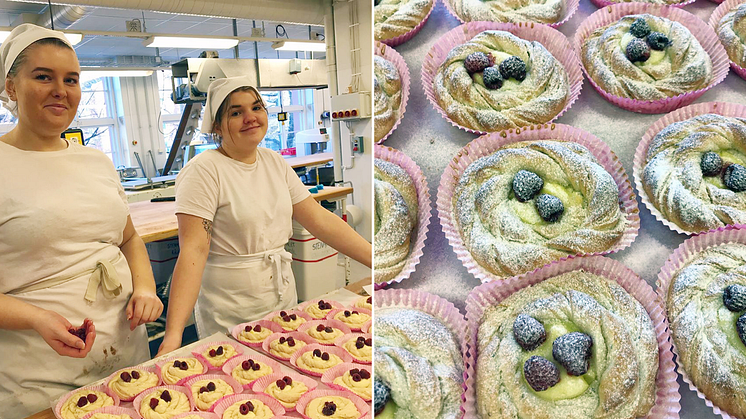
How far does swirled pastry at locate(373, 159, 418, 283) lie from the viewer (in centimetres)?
115

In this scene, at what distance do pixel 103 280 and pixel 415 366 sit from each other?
0.55 meters

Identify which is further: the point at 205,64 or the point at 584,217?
the point at 584,217

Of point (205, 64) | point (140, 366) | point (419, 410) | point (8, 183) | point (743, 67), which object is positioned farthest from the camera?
point (743, 67)

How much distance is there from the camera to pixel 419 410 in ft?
3.05

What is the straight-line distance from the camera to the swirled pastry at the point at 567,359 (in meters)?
0.99

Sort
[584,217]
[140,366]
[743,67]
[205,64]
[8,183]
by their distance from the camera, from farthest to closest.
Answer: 1. [743,67]
2. [584,217]
3. [205,64]
4. [140,366]
5. [8,183]

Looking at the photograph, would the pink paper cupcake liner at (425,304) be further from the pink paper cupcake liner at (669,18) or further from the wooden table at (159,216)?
the pink paper cupcake liner at (669,18)

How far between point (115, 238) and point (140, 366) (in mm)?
291

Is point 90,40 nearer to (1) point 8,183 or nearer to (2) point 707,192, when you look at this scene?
(1) point 8,183

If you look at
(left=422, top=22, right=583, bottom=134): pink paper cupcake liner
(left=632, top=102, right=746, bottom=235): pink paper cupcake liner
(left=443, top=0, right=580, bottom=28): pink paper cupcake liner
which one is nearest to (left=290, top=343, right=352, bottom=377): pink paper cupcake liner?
(left=422, top=22, right=583, bottom=134): pink paper cupcake liner

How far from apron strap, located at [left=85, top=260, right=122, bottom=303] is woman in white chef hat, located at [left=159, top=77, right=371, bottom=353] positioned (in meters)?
0.32

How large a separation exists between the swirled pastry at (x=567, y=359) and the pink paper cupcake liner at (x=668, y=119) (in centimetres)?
38

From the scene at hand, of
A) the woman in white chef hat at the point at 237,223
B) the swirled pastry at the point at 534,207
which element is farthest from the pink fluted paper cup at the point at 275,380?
the swirled pastry at the point at 534,207

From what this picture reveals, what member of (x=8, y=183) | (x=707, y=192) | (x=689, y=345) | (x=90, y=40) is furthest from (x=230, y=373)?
(x=707, y=192)
